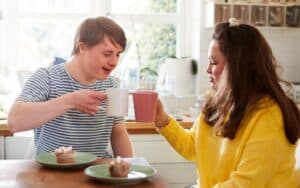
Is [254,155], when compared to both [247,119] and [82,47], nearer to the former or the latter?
[247,119]

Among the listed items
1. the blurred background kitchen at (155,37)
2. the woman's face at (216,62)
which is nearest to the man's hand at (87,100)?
the woman's face at (216,62)

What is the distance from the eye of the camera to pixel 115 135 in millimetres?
2141

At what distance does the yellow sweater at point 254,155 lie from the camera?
1557 millimetres

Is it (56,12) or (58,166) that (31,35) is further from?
(58,166)

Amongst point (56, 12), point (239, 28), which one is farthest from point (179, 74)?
point (239, 28)

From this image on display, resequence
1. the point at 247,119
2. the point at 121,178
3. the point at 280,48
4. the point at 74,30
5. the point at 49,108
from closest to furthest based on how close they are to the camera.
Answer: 1. the point at 121,178
2. the point at 247,119
3. the point at 49,108
4. the point at 280,48
5. the point at 74,30

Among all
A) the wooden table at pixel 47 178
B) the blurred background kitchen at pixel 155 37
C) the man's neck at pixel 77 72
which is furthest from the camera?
the blurred background kitchen at pixel 155 37

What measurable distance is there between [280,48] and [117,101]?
216 centimetres

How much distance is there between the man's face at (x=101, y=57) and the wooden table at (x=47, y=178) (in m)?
0.44

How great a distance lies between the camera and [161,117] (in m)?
1.94

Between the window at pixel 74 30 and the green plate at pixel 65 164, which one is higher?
the window at pixel 74 30

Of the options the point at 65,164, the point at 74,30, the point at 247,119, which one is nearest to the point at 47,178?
the point at 65,164

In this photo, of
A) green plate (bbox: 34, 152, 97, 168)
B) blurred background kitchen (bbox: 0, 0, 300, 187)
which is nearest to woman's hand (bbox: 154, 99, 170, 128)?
green plate (bbox: 34, 152, 97, 168)

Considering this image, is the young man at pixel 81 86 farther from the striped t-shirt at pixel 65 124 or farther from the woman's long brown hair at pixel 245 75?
the woman's long brown hair at pixel 245 75
